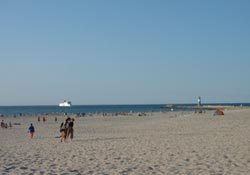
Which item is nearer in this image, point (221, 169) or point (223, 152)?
point (221, 169)

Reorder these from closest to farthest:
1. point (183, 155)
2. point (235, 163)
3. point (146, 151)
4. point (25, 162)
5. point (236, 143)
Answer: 1. point (235, 163)
2. point (25, 162)
3. point (183, 155)
4. point (146, 151)
5. point (236, 143)

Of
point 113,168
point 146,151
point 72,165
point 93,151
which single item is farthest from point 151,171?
point 93,151

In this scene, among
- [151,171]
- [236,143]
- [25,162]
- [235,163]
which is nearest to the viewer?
[151,171]

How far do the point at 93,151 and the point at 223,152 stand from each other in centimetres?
512

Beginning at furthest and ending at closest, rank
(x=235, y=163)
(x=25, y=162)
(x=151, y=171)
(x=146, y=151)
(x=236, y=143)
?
(x=236, y=143)
(x=146, y=151)
(x=25, y=162)
(x=235, y=163)
(x=151, y=171)

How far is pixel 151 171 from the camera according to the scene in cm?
1032

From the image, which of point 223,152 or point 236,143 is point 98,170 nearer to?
point 223,152

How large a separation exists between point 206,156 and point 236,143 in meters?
3.81

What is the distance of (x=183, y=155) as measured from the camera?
13.1m

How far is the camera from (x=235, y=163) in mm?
11211

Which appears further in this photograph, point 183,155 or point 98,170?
point 183,155

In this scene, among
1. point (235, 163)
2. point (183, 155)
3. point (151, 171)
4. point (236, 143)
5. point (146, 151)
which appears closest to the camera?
point (151, 171)

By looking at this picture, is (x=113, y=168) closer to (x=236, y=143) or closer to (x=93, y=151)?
(x=93, y=151)

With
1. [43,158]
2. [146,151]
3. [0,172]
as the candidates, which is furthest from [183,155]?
[0,172]
